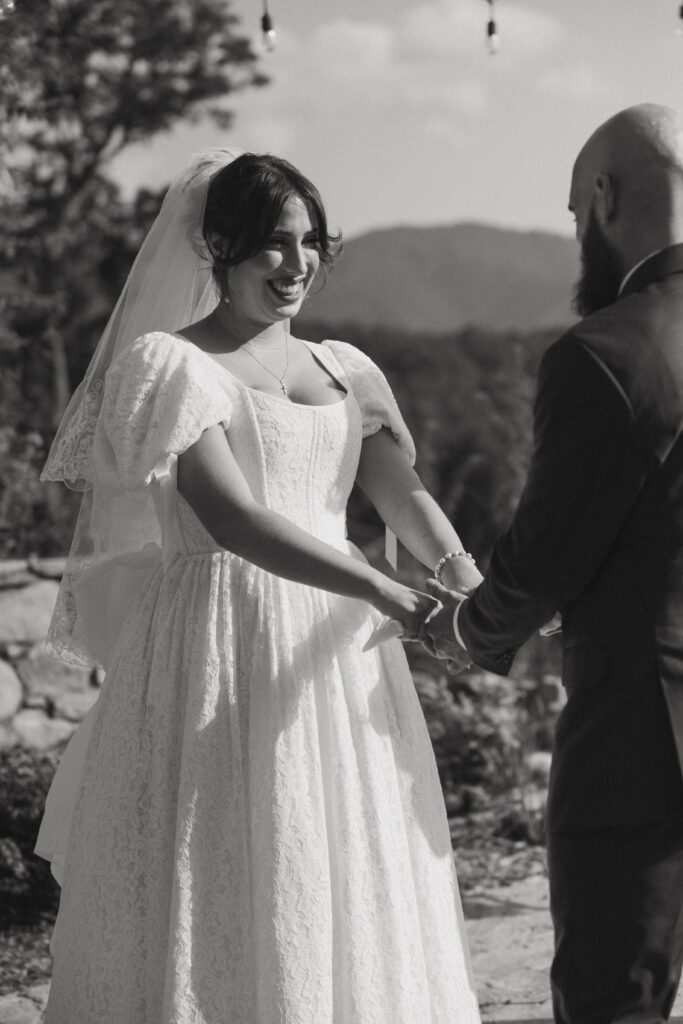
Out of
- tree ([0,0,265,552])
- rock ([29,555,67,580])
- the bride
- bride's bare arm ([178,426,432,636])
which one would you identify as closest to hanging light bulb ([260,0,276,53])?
the bride

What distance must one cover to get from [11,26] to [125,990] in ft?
15.6

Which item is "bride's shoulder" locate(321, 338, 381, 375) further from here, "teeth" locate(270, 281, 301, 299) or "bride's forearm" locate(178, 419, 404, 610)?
"bride's forearm" locate(178, 419, 404, 610)

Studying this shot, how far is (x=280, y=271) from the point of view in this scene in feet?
9.37

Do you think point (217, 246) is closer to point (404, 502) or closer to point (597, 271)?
point (404, 502)

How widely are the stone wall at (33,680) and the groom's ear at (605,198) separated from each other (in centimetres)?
375

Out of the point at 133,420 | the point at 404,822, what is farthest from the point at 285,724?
the point at 133,420

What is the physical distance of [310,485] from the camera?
9.57ft

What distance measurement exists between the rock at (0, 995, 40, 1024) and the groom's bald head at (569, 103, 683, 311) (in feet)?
8.27

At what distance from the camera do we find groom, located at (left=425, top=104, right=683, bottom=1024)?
210 centimetres

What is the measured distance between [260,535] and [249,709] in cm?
37

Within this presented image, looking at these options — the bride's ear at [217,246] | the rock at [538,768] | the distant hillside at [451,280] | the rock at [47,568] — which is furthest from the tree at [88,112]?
the bride's ear at [217,246]

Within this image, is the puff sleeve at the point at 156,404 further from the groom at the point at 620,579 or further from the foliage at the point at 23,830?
the foliage at the point at 23,830

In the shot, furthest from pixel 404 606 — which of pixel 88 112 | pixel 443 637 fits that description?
pixel 88 112

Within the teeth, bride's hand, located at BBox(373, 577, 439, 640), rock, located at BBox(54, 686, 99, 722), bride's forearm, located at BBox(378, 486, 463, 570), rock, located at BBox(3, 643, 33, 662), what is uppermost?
the teeth
